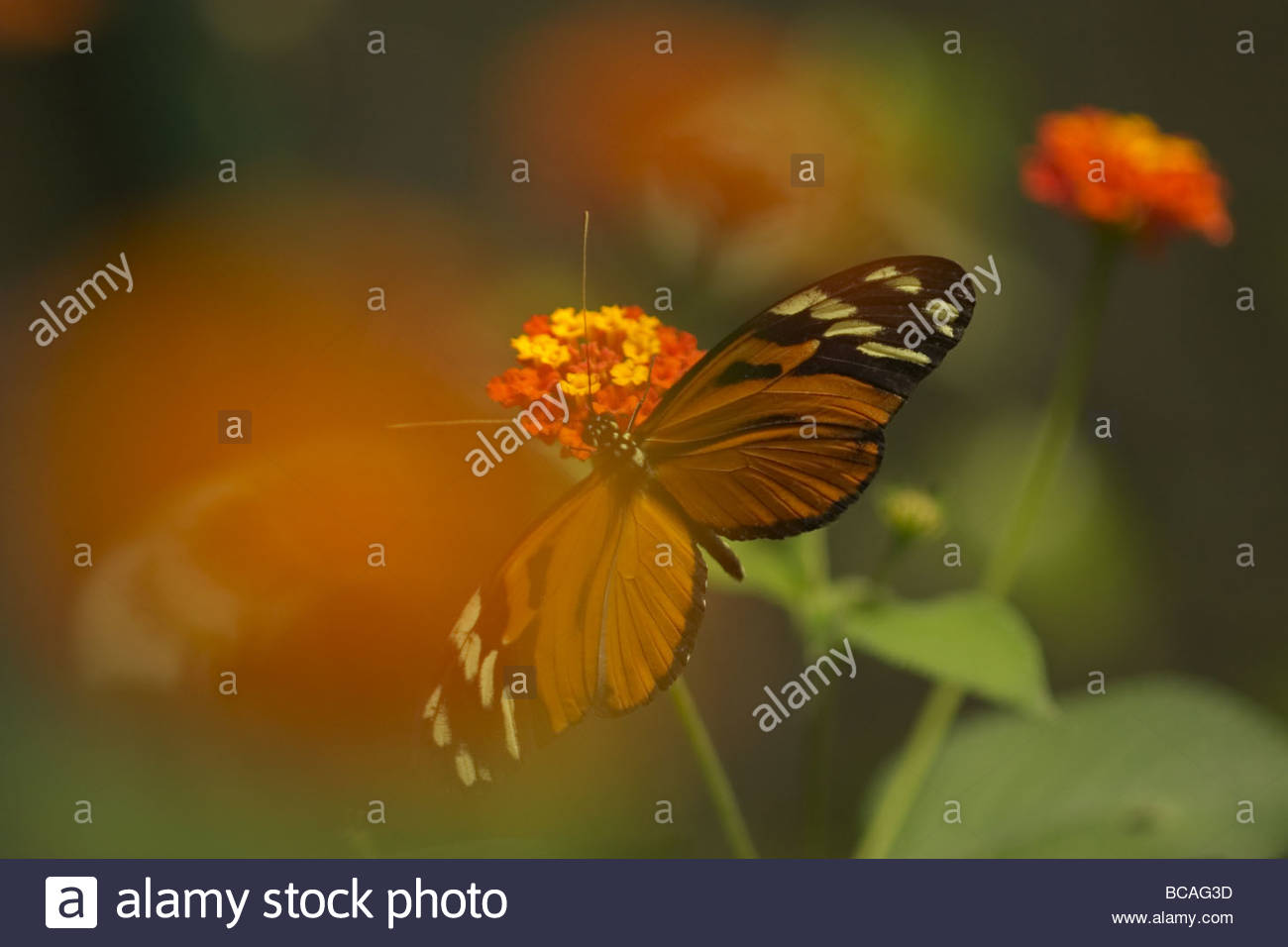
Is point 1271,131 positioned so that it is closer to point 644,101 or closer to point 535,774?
point 644,101

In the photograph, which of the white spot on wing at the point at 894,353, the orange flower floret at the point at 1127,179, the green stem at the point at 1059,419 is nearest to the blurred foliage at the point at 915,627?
the green stem at the point at 1059,419

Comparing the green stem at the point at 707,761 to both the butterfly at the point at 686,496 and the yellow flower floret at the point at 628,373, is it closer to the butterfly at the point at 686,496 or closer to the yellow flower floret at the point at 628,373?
the butterfly at the point at 686,496

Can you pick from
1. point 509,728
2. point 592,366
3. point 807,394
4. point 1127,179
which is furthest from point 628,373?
point 1127,179

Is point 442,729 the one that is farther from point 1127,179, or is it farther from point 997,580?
point 1127,179

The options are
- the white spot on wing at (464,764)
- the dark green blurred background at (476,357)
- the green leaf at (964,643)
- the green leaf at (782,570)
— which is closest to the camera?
the white spot on wing at (464,764)

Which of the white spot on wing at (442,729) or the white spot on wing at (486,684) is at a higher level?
the white spot on wing at (486,684)
